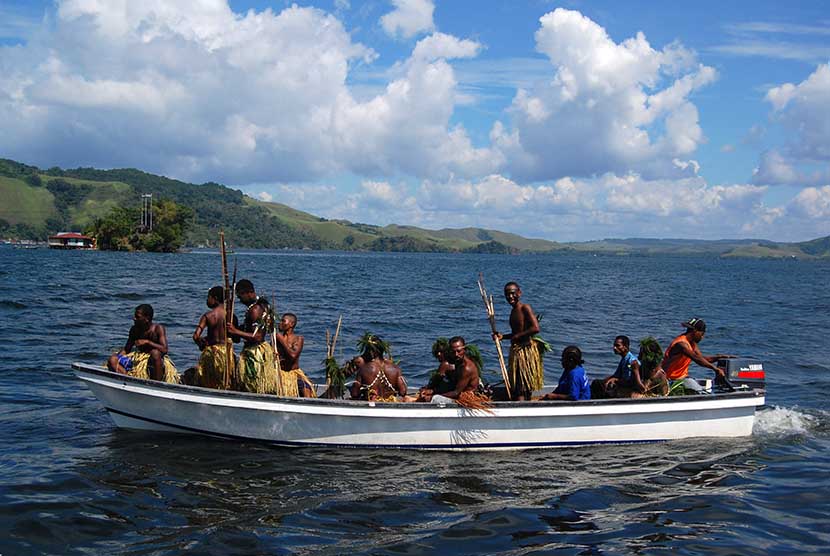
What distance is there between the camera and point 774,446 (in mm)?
14070

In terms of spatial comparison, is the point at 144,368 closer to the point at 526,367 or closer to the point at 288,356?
the point at 288,356

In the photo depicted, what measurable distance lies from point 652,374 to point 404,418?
4.55m

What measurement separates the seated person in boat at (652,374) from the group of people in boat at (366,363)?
0.7 inches

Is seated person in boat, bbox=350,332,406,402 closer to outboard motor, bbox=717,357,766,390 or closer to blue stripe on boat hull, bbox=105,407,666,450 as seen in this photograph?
blue stripe on boat hull, bbox=105,407,666,450

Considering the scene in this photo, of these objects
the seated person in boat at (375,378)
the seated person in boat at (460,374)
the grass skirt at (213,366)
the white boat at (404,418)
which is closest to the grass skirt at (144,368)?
the white boat at (404,418)

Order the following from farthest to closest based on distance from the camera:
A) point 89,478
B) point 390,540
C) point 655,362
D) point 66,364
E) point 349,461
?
point 66,364 < point 655,362 < point 349,461 < point 89,478 < point 390,540

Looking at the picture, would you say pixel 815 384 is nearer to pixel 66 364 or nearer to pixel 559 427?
pixel 559 427

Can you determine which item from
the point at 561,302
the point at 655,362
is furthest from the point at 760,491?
the point at 561,302

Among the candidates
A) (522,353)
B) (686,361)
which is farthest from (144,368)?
(686,361)

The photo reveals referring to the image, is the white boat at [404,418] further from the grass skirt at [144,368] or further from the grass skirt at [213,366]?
the grass skirt at [213,366]

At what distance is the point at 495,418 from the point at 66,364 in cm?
1370

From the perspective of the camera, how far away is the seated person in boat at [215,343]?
42.7 ft

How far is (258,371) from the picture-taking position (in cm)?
1283

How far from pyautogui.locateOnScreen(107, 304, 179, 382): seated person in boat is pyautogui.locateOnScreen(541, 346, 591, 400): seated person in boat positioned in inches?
275
